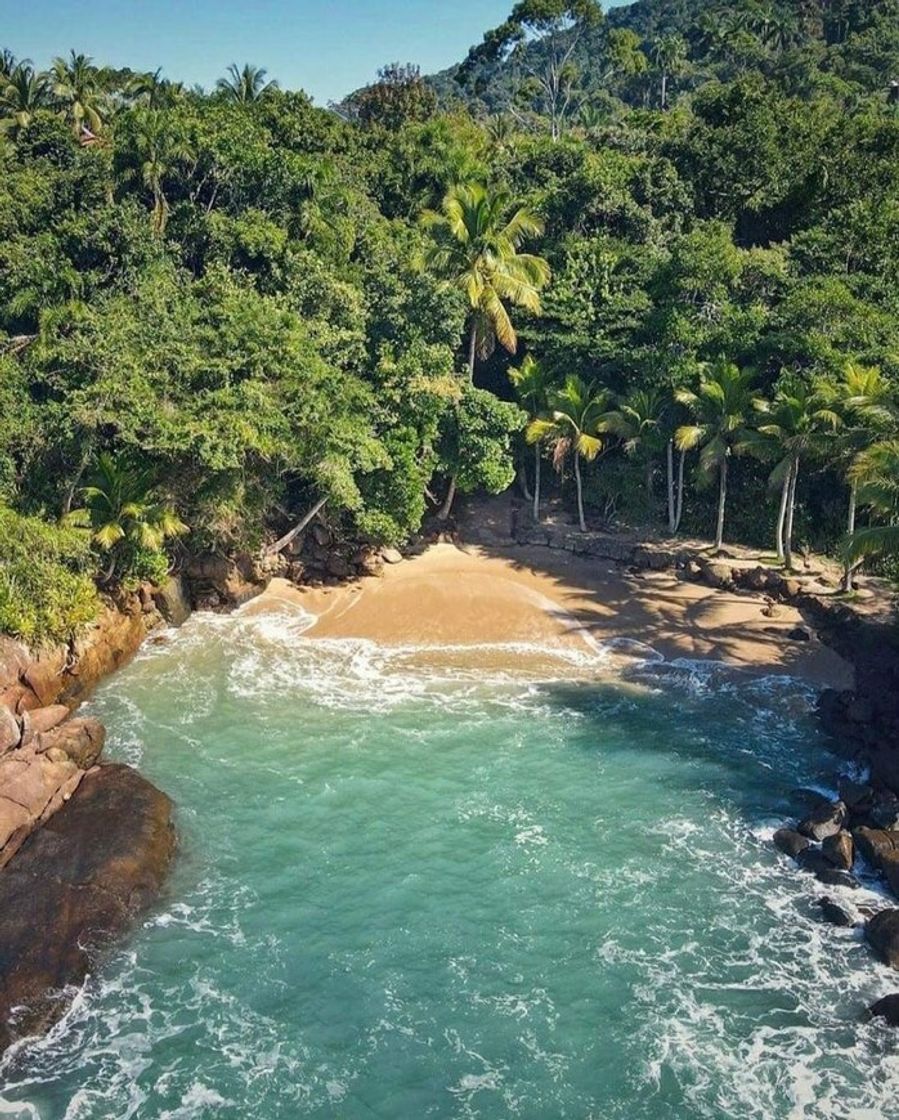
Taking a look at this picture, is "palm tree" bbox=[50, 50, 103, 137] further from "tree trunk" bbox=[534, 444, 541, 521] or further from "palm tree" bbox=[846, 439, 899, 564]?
"palm tree" bbox=[846, 439, 899, 564]

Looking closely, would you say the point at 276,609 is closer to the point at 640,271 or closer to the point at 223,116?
the point at 640,271

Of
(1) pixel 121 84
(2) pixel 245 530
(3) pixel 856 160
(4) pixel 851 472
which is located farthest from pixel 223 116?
(4) pixel 851 472

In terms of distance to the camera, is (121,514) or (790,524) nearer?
(121,514)

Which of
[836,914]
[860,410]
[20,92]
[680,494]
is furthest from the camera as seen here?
[20,92]

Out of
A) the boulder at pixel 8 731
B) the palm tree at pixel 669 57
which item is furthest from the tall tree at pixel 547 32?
the boulder at pixel 8 731

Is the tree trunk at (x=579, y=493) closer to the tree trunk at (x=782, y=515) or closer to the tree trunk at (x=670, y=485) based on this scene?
the tree trunk at (x=670, y=485)

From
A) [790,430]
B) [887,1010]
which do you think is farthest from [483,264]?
[887,1010]

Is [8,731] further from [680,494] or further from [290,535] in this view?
[680,494]
